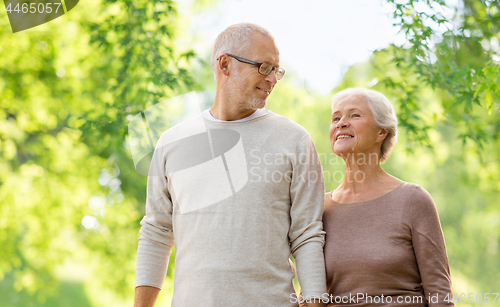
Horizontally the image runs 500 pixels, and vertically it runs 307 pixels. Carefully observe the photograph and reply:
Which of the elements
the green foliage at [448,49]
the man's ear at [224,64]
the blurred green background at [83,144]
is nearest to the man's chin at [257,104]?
the man's ear at [224,64]

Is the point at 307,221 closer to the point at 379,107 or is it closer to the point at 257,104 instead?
the point at 257,104

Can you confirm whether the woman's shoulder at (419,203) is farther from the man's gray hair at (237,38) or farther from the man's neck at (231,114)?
the man's gray hair at (237,38)

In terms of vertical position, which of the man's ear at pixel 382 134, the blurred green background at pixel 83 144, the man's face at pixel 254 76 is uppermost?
the man's face at pixel 254 76

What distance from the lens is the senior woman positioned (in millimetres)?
1587

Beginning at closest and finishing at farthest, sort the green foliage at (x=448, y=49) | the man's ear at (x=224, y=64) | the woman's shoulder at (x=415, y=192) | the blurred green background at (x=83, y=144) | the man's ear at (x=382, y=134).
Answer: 1. the woman's shoulder at (x=415, y=192)
2. the man's ear at (x=224, y=64)
3. the man's ear at (x=382, y=134)
4. the green foliage at (x=448, y=49)
5. the blurred green background at (x=83, y=144)

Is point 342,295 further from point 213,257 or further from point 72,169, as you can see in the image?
point 72,169

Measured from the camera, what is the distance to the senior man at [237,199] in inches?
61.1

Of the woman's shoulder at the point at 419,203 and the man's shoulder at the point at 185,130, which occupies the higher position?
the man's shoulder at the point at 185,130

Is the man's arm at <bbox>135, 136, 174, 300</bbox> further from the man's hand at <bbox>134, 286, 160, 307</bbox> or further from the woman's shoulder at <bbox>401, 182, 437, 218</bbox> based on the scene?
the woman's shoulder at <bbox>401, 182, 437, 218</bbox>

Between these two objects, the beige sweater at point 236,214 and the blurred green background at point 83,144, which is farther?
the blurred green background at point 83,144

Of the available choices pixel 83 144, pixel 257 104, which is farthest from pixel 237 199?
pixel 83 144

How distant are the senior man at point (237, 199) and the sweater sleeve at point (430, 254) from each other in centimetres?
36

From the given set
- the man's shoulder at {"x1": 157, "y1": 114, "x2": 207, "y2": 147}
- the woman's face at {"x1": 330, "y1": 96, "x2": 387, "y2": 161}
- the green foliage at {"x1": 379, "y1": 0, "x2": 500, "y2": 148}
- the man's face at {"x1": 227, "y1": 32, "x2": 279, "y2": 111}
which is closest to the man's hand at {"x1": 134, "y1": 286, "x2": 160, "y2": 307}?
the man's shoulder at {"x1": 157, "y1": 114, "x2": 207, "y2": 147}

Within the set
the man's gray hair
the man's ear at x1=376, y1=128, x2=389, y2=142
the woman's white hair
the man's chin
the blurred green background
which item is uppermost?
the man's gray hair
